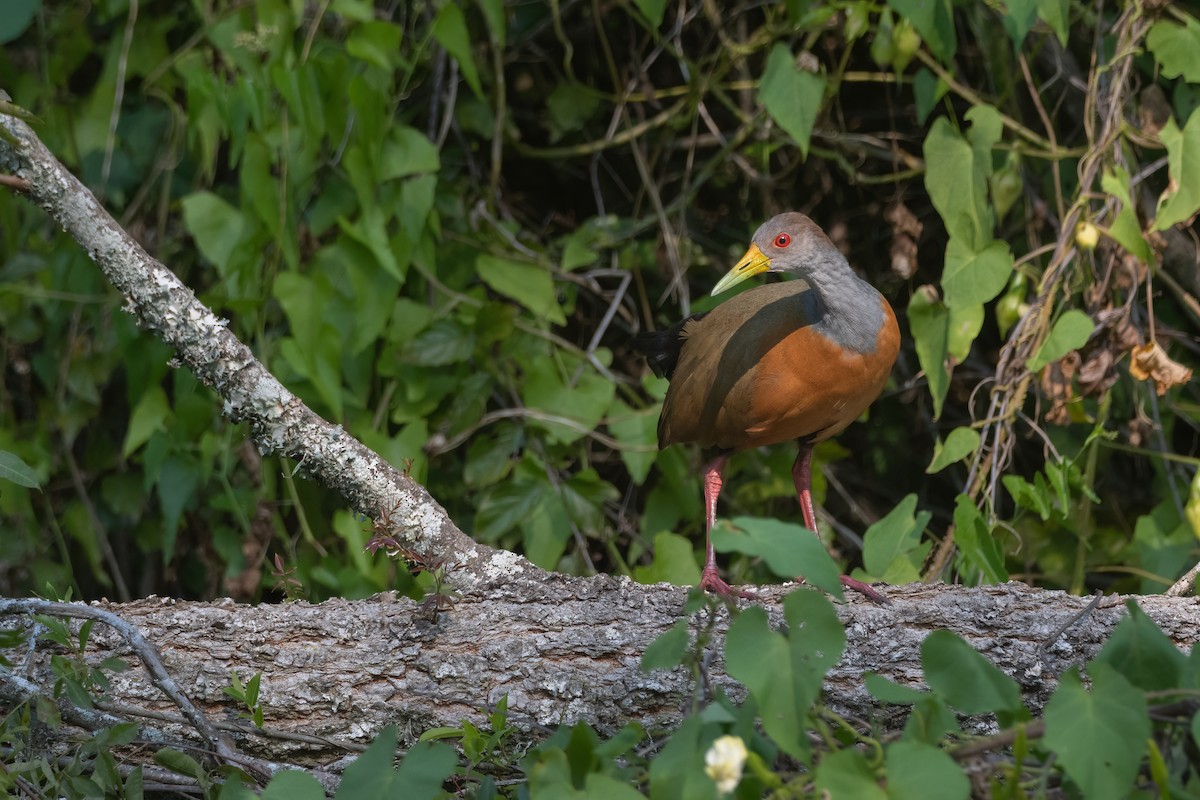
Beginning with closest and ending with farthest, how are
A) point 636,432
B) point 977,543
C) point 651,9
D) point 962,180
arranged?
point 977,543, point 962,180, point 651,9, point 636,432

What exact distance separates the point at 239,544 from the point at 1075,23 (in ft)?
10.4

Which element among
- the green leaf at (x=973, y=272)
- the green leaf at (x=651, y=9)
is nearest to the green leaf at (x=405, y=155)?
the green leaf at (x=651, y=9)

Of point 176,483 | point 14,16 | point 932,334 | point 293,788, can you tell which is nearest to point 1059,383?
point 932,334

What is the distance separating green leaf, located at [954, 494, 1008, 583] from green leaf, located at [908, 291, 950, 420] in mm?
466

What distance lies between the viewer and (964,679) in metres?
1.53

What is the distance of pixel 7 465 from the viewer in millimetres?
2004

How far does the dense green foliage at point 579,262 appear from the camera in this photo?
10.6 feet

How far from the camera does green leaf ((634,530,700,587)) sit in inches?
133

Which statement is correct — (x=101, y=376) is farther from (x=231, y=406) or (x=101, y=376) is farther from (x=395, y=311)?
(x=231, y=406)

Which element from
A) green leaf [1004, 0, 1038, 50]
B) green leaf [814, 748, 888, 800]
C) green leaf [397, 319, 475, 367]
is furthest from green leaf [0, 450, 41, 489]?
green leaf [1004, 0, 1038, 50]

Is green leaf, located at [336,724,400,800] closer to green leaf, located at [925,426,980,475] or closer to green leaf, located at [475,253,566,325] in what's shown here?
green leaf, located at [925,426,980,475]

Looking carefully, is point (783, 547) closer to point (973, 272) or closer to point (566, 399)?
point (973, 272)

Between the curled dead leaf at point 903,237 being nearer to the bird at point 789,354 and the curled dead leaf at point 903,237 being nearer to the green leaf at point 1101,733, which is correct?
the bird at point 789,354

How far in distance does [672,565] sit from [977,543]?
2.99ft
